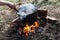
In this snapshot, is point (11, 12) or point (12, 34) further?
point (11, 12)

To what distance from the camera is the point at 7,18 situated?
430 centimetres

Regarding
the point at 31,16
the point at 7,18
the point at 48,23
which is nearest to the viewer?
the point at 31,16

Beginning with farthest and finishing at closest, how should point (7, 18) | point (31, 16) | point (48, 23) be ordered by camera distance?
point (7, 18)
point (48, 23)
point (31, 16)

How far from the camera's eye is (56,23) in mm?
3777

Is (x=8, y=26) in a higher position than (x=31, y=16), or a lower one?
lower

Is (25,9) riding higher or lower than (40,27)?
higher

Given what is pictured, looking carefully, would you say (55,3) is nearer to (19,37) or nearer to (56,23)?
(56,23)

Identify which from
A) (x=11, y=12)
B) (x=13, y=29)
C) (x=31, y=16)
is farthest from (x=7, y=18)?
(x=31, y=16)

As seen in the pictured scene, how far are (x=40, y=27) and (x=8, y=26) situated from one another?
711 mm

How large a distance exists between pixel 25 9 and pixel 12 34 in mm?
561

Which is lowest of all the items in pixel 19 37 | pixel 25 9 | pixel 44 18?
pixel 19 37

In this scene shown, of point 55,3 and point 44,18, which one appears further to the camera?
point 55,3

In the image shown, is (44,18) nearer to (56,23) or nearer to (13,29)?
(56,23)

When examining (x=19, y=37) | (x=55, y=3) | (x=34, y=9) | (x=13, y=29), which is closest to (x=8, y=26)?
(x=13, y=29)
